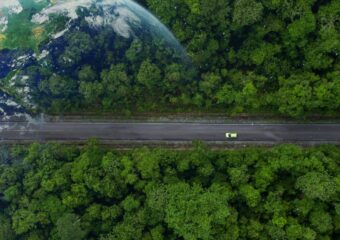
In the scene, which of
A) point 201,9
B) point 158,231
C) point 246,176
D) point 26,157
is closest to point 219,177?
point 246,176

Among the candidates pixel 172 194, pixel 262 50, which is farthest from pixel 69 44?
pixel 262 50

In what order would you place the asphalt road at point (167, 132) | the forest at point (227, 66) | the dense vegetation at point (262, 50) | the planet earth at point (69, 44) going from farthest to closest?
the asphalt road at point (167, 132), the planet earth at point (69, 44), the forest at point (227, 66), the dense vegetation at point (262, 50)

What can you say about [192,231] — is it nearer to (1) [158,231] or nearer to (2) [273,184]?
(1) [158,231]

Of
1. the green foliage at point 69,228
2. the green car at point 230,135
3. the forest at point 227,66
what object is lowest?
the green foliage at point 69,228

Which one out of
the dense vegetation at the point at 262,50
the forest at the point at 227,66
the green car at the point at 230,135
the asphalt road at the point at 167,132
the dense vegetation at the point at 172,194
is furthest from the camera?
the green car at the point at 230,135

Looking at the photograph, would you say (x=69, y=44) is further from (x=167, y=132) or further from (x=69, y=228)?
(x=69, y=228)

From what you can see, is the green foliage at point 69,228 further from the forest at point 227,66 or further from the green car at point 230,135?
A: the green car at point 230,135

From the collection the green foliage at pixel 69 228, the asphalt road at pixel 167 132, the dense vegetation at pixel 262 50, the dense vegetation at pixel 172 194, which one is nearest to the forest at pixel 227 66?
the dense vegetation at pixel 262 50

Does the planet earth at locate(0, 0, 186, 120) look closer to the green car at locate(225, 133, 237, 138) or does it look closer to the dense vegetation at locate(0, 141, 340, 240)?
the dense vegetation at locate(0, 141, 340, 240)
